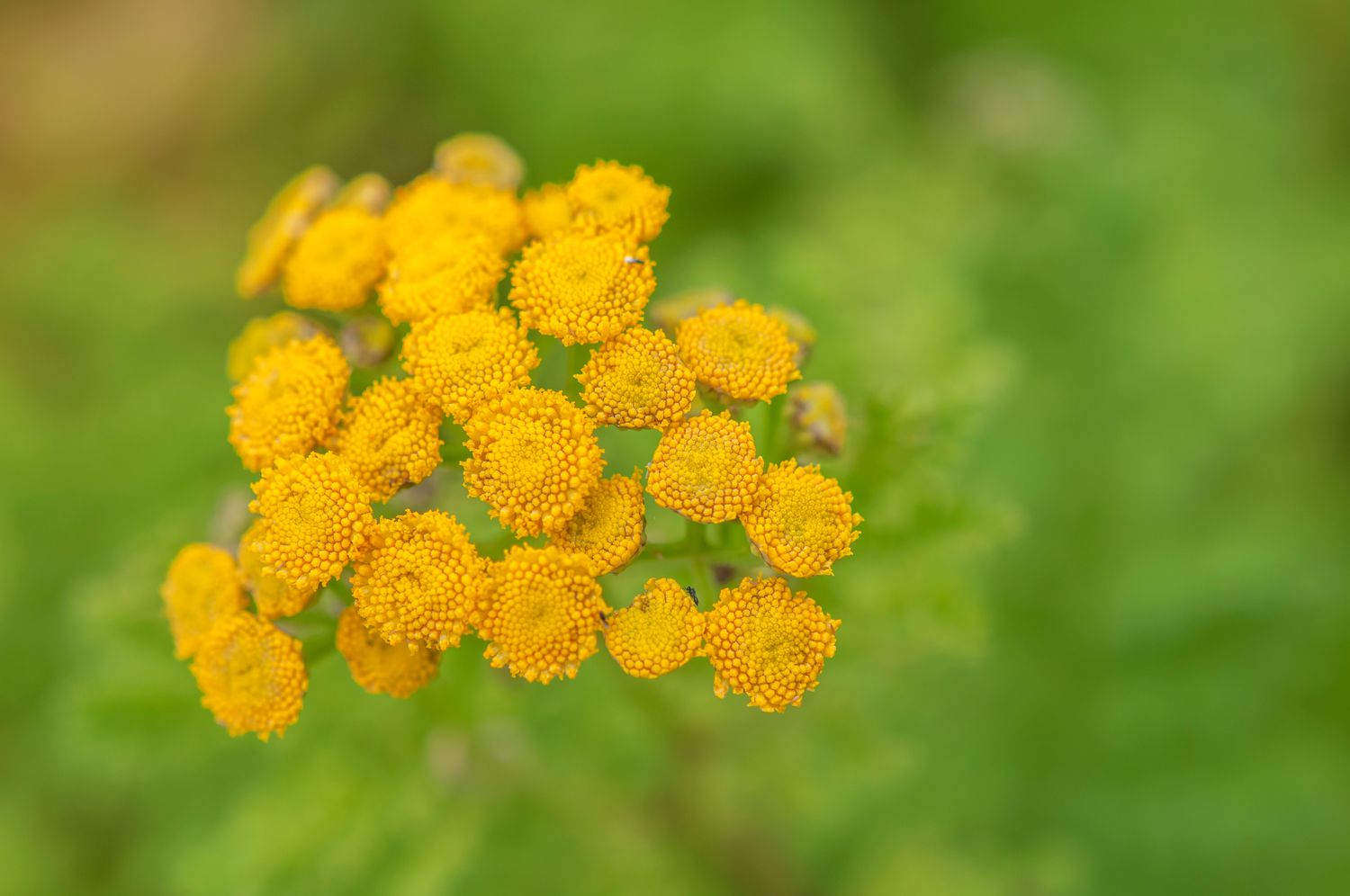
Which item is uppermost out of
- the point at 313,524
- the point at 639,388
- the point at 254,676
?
the point at 639,388

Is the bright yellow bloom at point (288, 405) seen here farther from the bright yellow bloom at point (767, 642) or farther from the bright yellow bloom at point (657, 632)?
the bright yellow bloom at point (767, 642)

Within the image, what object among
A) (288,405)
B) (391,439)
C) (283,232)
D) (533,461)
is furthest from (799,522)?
(283,232)

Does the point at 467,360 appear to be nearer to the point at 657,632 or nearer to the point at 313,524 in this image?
the point at 313,524

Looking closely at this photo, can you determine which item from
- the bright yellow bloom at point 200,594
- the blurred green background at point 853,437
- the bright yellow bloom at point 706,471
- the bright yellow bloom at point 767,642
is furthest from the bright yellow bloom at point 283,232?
the bright yellow bloom at point 767,642

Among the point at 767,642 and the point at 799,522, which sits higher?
the point at 799,522

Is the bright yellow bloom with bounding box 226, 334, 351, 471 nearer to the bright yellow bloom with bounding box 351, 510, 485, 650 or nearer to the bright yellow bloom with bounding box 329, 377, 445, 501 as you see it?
the bright yellow bloom with bounding box 329, 377, 445, 501

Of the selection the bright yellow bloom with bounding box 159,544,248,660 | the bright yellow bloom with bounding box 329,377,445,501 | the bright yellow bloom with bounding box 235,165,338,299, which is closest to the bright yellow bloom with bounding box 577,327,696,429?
the bright yellow bloom with bounding box 329,377,445,501
